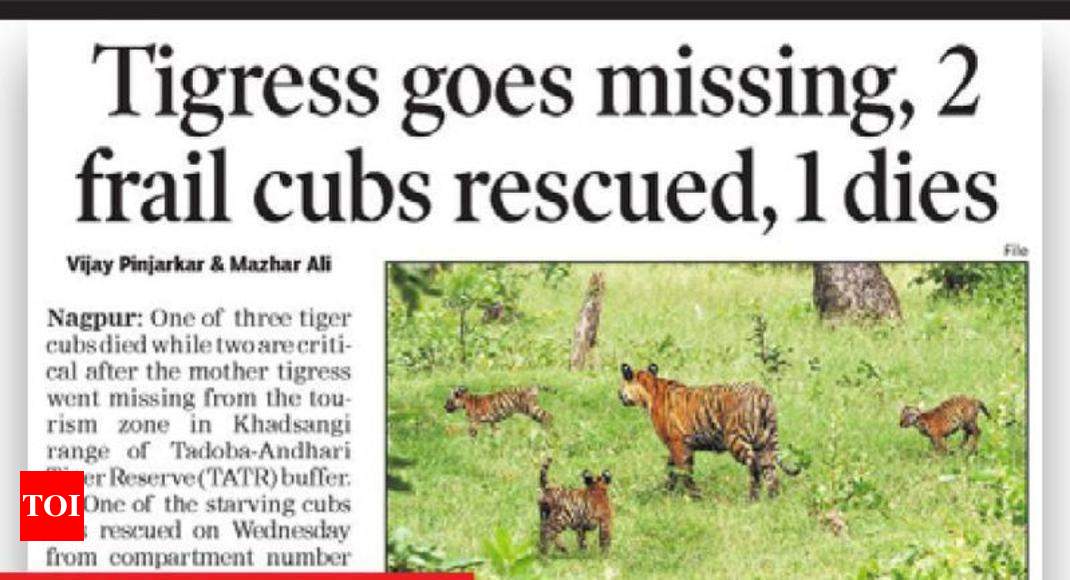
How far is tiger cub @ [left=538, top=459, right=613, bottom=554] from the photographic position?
16.8m

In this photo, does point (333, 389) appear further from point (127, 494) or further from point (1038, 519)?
point (1038, 519)

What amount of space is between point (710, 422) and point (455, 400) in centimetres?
169

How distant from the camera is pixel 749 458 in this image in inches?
688

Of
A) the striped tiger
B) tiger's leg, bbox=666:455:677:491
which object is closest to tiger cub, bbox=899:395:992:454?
the striped tiger

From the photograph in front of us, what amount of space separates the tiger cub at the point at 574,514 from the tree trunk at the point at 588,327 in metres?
1.48

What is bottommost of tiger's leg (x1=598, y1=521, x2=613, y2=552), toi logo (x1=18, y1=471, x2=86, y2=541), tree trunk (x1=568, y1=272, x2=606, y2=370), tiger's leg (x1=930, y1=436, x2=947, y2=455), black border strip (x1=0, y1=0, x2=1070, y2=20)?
tiger's leg (x1=598, y1=521, x2=613, y2=552)

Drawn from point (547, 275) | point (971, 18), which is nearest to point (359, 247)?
point (547, 275)

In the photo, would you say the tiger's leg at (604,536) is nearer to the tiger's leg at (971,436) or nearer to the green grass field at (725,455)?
the green grass field at (725,455)

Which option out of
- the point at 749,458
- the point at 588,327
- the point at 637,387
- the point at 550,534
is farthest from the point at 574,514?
the point at 588,327

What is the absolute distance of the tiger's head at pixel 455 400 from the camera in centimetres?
1786

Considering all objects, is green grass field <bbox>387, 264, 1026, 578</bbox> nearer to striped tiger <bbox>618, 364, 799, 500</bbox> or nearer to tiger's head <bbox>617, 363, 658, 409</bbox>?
striped tiger <bbox>618, 364, 799, 500</bbox>

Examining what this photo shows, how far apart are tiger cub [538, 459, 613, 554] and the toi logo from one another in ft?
9.21

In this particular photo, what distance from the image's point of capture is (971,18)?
1653 cm

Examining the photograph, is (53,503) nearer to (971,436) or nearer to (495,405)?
(495,405)
